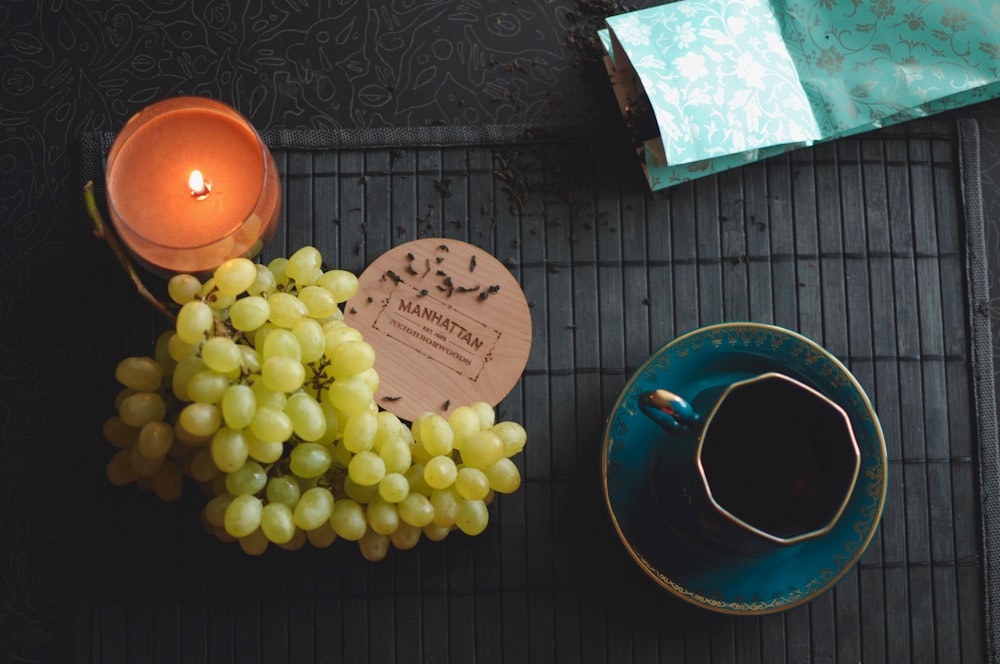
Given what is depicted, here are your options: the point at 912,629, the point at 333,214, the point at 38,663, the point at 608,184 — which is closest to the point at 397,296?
the point at 333,214

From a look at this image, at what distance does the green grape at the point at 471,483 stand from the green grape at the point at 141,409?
0.25 meters

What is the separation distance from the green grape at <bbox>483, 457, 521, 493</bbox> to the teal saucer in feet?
0.26

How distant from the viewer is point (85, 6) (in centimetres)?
74

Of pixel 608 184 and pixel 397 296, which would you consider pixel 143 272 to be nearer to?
pixel 397 296

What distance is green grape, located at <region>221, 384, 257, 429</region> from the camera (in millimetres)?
550

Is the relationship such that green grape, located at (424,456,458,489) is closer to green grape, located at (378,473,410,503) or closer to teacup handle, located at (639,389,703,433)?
green grape, located at (378,473,410,503)

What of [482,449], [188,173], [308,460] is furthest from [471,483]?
[188,173]

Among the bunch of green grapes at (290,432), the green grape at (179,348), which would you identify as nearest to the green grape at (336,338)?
the bunch of green grapes at (290,432)

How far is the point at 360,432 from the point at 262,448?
3.0 inches

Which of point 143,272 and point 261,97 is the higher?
point 261,97

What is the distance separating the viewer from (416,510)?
600mm

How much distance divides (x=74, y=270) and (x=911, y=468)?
826mm

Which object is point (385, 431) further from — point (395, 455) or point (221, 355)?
point (221, 355)

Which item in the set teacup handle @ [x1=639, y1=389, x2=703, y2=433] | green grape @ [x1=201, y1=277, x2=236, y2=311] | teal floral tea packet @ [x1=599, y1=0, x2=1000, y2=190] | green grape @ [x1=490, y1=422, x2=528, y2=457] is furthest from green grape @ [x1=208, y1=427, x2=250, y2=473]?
teal floral tea packet @ [x1=599, y1=0, x2=1000, y2=190]
